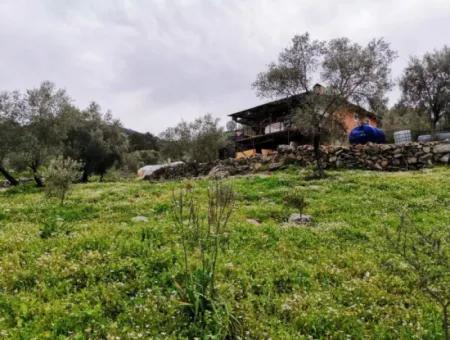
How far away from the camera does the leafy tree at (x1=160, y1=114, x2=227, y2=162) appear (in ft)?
144

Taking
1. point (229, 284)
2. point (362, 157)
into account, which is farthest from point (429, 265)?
point (362, 157)

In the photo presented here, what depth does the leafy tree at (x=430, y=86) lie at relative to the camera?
38.8 m

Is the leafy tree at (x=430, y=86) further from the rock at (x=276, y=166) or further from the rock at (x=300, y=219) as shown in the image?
the rock at (x=300, y=219)

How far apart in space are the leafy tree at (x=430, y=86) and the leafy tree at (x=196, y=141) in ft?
69.8

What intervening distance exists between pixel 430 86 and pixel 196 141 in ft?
85.1

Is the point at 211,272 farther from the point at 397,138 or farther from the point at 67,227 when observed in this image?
the point at 397,138

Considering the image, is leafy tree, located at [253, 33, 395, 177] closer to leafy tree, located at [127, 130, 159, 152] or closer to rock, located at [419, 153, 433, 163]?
rock, located at [419, 153, 433, 163]

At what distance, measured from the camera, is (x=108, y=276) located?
6531 millimetres

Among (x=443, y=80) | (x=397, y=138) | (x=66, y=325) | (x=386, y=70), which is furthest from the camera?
(x=443, y=80)

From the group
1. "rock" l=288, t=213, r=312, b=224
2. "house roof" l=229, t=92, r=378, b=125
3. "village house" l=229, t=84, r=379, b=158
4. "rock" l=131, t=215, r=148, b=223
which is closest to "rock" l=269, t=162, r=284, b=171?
"village house" l=229, t=84, r=379, b=158

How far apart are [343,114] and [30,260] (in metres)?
24.4

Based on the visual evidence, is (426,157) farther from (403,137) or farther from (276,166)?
(276,166)

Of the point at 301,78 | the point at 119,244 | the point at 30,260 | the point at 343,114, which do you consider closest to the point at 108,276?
the point at 119,244

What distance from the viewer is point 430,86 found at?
131 ft
